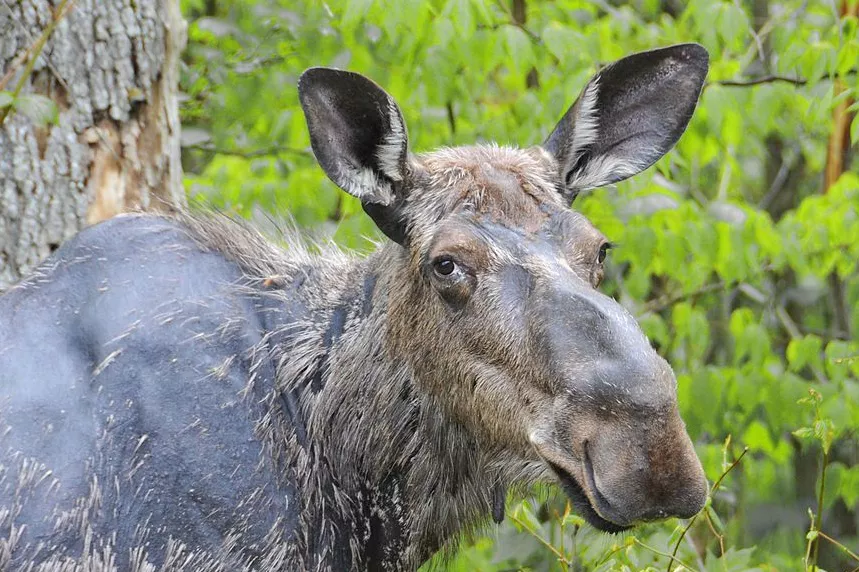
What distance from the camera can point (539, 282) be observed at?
417cm

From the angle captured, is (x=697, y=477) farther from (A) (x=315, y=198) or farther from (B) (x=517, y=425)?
(A) (x=315, y=198)

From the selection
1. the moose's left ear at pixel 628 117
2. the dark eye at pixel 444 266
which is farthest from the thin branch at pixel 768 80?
the dark eye at pixel 444 266

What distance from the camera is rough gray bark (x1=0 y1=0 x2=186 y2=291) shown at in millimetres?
5977

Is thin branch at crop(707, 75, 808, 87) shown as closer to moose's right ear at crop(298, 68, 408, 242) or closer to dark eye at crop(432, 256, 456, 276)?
moose's right ear at crop(298, 68, 408, 242)

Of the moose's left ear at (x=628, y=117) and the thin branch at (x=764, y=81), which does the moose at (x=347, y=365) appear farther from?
the thin branch at (x=764, y=81)

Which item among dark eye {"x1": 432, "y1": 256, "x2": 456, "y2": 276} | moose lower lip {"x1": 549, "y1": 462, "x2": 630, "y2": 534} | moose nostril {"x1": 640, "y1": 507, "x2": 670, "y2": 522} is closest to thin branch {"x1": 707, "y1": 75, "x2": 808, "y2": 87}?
dark eye {"x1": 432, "y1": 256, "x2": 456, "y2": 276}

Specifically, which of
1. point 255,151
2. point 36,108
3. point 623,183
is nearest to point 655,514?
point 36,108

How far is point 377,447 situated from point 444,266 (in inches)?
33.3

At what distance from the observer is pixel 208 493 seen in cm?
438

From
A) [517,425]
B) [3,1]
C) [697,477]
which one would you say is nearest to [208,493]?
[517,425]

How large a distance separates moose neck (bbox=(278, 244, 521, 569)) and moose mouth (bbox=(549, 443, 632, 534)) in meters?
0.67

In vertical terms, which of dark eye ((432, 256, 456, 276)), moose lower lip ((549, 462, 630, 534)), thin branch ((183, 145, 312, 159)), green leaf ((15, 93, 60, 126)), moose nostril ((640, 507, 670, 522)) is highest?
green leaf ((15, 93, 60, 126))

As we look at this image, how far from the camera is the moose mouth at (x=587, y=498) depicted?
381 centimetres

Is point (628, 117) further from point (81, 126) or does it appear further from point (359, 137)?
point (81, 126)
